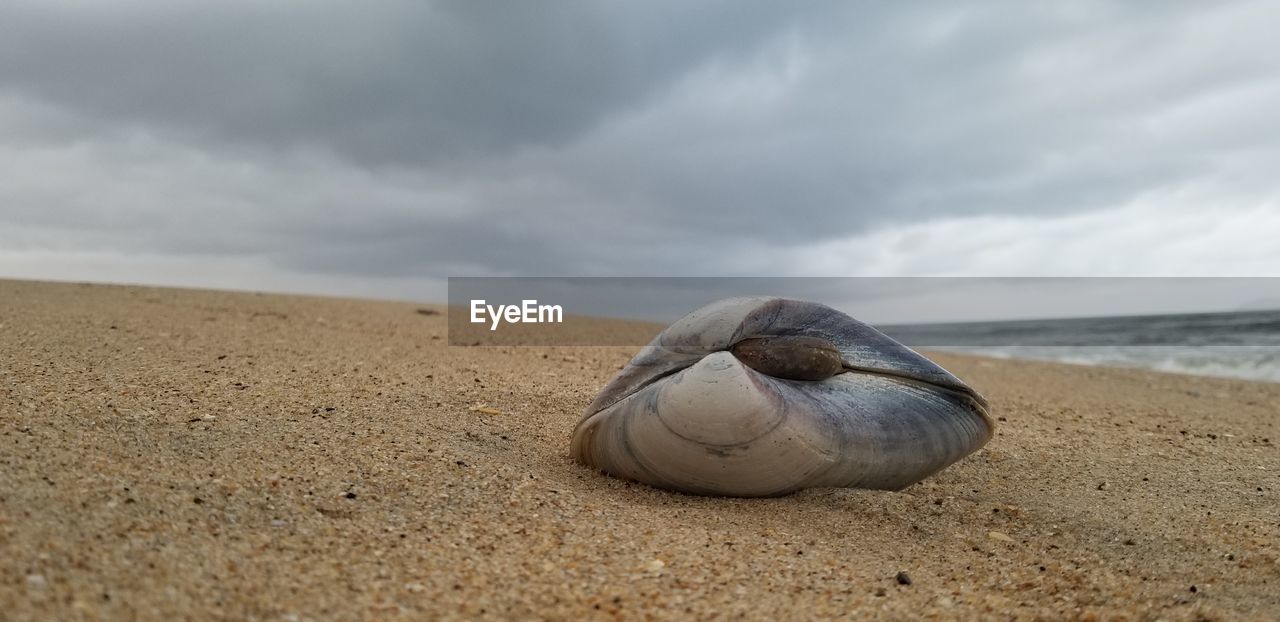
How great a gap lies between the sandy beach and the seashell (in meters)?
0.13

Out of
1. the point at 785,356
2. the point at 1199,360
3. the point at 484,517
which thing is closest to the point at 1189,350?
the point at 1199,360

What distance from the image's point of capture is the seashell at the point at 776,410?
3.18 metres

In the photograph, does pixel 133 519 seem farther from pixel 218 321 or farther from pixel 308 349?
pixel 218 321

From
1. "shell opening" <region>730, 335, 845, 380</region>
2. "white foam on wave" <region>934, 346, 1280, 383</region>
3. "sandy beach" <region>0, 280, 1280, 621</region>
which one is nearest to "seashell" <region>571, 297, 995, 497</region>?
"shell opening" <region>730, 335, 845, 380</region>

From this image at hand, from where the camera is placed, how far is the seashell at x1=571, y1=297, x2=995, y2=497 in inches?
125

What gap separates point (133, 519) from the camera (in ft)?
7.64

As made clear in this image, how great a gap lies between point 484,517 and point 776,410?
1192 millimetres

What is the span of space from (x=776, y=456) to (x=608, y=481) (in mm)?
729

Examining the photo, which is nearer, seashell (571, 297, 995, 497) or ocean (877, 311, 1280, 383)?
Answer: seashell (571, 297, 995, 497)

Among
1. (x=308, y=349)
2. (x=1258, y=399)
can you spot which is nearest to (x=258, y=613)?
(x=308, y=349)

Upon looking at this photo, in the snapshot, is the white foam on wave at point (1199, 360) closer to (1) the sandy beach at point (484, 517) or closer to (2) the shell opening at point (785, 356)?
(1) the sandy beach at point (484, 517)

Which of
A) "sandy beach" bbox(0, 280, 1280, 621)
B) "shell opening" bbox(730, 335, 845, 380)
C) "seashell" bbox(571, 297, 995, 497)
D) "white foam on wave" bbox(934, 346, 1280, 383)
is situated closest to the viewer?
"sandy beach" bbox(0, 280, 1280, 621)

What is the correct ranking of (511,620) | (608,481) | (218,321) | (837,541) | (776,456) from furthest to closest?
1. (218,321)
2. (608,481)
3. (776,456)
4. (837,541)
5. (511,620)

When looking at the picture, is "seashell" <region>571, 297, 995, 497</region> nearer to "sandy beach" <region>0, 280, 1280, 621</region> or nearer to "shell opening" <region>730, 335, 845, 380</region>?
"shell opening" <region>730, 335, 845, 380</region>
